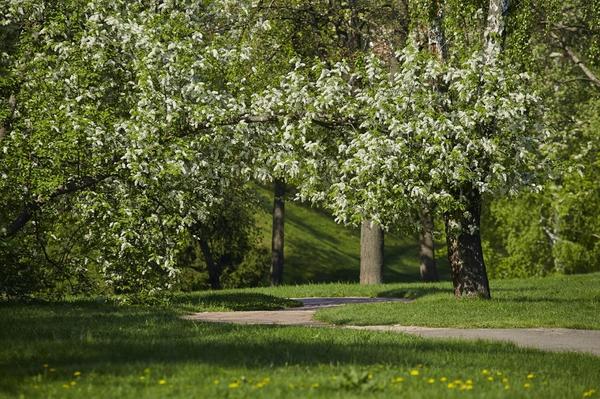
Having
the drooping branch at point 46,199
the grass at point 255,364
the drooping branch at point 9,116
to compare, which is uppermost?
the drooping branch at point 9,116

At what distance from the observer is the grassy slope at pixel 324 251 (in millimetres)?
54406

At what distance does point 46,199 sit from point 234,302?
6048 mm

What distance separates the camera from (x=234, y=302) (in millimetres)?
24172

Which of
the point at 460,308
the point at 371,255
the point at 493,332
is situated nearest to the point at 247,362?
the point at 493,332

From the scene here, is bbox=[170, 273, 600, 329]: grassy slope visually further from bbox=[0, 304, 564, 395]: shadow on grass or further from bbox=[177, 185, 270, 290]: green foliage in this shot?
bbox=[177, 185, 270, 290]: green foliage

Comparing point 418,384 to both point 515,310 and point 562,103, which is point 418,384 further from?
point 562,103

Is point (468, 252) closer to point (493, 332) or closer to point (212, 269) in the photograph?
point (493, 332)

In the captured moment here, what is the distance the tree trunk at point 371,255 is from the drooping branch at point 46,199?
1580cm

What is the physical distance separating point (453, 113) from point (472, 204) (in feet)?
8.30

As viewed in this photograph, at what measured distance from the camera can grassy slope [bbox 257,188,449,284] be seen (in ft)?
178

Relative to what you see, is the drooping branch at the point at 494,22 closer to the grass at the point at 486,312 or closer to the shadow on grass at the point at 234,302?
the grass at the point at 486,312

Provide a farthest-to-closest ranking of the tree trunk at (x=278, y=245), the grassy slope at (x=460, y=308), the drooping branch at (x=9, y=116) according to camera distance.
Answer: the tree trunk at (x=278, y=245) → the drooping branch at (x=9, y=116) → the grassy slope at (x=460, y=308)

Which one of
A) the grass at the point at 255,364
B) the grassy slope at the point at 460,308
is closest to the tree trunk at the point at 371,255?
the grassy slope at the point at 460,308

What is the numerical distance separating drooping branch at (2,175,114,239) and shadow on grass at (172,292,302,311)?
141 inches
